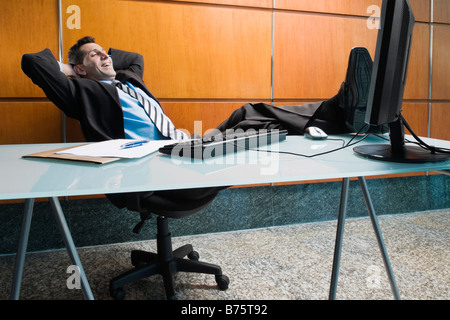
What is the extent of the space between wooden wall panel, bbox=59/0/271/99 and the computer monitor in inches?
60.7

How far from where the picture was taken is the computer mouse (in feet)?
4.18

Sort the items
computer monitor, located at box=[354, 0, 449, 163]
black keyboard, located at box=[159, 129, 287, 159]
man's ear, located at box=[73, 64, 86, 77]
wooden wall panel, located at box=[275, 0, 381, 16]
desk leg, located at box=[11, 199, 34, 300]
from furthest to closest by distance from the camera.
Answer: wooden wall panel, located at box=[275, 0, 381, 16], man's ear, located at box=[73, 64, 86, 77], desk leg, located at box=[11, 199, 34, 300], black keyboard, located at box=[159, 129, 287, 159], computer monitor, located at box=[354, 0, 449, 163]

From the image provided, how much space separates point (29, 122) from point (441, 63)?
10.0 ft

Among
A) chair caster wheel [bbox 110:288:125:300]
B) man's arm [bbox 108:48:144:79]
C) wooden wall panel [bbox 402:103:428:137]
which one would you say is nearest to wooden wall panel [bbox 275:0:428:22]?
wooden wall panel [bbox 402:103:428:137]

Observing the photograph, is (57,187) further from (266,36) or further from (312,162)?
(266,36)

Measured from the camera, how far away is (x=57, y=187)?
24.7 inches

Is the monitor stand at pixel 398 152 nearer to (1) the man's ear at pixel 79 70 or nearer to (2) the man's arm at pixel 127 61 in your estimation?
(2) the man's arm at pixel 127 61

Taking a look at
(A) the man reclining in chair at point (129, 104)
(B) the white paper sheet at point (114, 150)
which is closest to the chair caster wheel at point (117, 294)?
(A) the man reclining in chair at point (129, 104)

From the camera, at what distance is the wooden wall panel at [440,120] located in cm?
284

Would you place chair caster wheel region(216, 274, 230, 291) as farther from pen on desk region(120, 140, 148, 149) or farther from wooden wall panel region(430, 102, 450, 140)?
wooden wall panel region(430, 102, 450, 140)

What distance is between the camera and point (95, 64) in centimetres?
194
